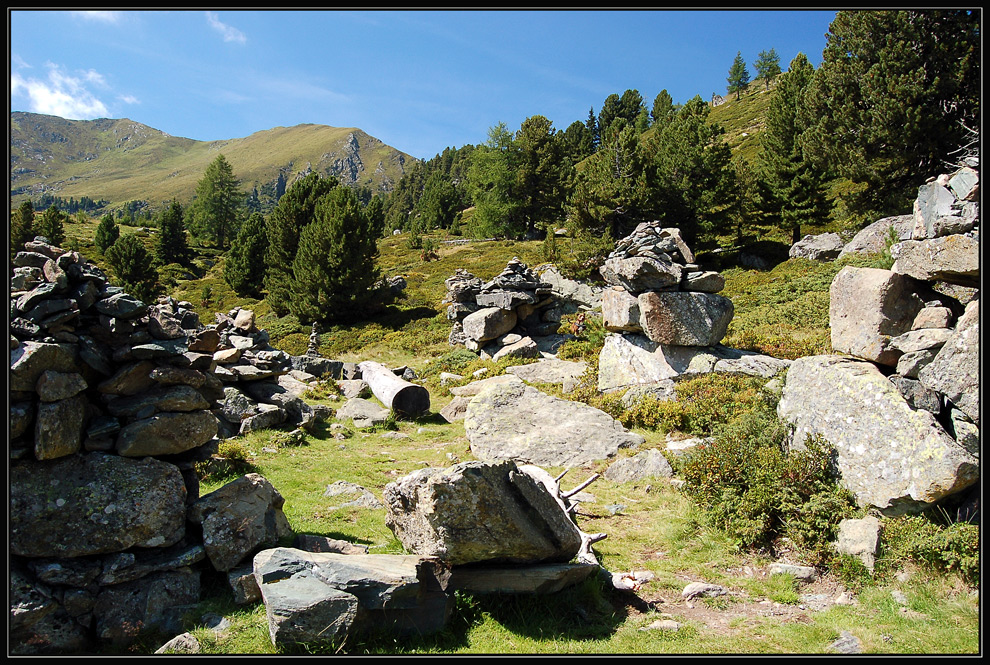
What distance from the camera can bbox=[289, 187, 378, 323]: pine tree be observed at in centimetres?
3216

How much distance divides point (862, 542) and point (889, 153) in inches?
1095

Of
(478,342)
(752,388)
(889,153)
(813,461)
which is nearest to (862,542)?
(813,461)

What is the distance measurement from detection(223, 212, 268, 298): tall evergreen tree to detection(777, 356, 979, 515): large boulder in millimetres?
47802

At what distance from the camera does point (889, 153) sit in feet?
83.4

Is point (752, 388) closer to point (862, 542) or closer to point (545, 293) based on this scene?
point (862, 542)

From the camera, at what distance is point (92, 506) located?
18.3 ft

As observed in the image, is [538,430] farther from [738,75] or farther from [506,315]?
[738,75]

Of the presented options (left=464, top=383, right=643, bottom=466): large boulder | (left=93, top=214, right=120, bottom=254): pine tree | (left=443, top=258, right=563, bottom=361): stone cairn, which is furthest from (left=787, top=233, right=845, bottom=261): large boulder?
(left=93, top=214, right=120, bottom=254): pine tree

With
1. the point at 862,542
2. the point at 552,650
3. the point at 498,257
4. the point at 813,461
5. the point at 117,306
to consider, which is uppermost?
the point at 498,257

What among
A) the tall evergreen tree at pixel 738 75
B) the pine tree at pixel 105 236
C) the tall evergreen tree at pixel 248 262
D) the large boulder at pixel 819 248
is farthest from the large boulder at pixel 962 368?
the tall evergreen tree at pixel 738 75

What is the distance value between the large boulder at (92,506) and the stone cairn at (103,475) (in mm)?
12

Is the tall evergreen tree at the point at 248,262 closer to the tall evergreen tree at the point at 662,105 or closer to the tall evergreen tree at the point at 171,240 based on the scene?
the tall evergreen tree at the point at 171,240

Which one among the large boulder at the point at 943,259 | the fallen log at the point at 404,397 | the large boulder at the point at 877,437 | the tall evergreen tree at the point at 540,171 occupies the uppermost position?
the tall evergreen tree at the point at 540,171

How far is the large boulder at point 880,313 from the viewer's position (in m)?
7.55
